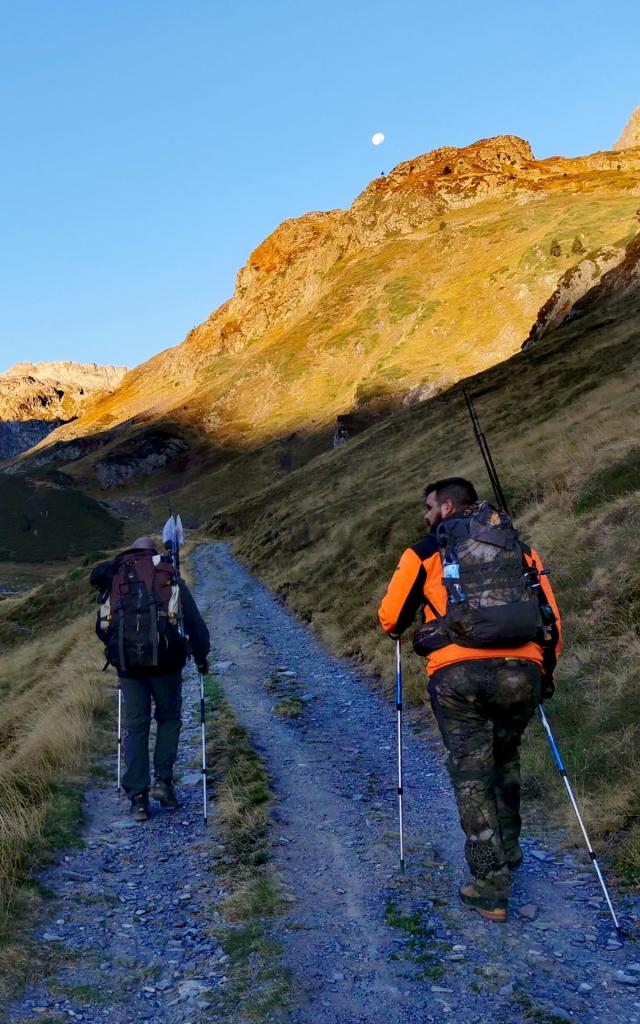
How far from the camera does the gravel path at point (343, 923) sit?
14.1ft

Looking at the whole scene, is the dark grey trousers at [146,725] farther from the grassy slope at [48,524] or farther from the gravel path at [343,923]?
the grassy slope at [48,524]

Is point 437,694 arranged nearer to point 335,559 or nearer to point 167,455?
point 335,559

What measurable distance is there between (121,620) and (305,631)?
473 inches

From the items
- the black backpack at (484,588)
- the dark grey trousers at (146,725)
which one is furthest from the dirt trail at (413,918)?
the black backpack at (484,588)

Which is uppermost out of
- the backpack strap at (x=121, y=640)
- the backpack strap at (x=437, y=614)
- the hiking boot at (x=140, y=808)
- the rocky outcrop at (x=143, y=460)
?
the rocky outcrop at (x=143, y=460)

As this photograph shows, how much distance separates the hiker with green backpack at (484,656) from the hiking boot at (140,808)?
3.96 meters

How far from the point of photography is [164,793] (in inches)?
319

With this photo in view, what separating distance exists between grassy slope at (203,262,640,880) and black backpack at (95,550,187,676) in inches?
174

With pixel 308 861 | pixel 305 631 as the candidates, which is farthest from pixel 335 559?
pixel 308 861

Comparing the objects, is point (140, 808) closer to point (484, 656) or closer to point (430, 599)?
point (430, 599)

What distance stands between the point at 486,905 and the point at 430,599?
7.76 feet

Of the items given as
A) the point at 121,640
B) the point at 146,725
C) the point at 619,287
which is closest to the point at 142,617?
the point at 121,640

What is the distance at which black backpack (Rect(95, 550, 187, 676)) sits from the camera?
7.89 meters

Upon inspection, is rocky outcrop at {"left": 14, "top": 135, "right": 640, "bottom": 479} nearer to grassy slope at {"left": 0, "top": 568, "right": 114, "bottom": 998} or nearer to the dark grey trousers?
grassy slope at {"left": 0, "top": 568, "right": 114, "bottom": 998}
